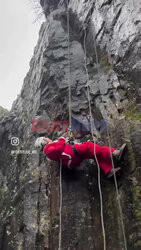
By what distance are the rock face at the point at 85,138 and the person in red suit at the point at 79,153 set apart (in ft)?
1.06

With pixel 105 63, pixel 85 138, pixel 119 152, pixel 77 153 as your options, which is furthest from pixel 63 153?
pixel 105 63

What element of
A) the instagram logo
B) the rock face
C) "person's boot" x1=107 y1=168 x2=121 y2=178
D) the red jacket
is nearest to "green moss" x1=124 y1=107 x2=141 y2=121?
the rock face

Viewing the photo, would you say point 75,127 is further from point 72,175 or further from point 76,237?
point 76,237

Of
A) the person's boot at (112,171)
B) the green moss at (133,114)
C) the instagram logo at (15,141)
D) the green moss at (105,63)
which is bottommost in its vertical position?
the person's boot at (112,171)

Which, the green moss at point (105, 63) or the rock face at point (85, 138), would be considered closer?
the rock face at point (85, 138)

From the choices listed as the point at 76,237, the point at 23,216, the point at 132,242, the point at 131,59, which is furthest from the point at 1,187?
the point at 131,59

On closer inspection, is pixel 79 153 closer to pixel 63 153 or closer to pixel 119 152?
pixel 63 153

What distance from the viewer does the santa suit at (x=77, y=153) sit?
4665 millimetres

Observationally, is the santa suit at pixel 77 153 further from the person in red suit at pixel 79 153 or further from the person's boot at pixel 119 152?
the person's boot at pixel 119 152

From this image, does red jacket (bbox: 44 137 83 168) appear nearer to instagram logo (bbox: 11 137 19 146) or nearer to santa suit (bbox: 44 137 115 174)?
santa suit (bbox: 44 137 115 174)

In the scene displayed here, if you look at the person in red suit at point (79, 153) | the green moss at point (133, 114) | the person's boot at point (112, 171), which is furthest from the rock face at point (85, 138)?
the person in red suit at point (79, 153)

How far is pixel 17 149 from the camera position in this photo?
7191mm

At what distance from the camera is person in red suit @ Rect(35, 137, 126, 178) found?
4633 mm

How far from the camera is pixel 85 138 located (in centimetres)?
577
